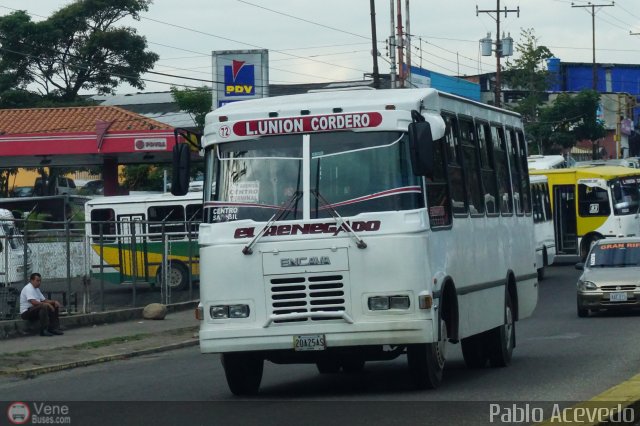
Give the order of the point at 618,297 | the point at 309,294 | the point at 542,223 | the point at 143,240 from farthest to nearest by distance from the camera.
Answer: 1. the point at 542,223
2. the point at 143,240
3. the point at 618,297
4. the point at 309,294

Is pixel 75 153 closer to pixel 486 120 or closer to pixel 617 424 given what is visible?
pixel 486 120

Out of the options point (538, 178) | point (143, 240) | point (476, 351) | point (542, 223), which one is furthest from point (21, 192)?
point (476, 351)

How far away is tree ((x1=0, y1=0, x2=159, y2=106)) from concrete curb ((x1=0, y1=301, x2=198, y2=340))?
3825cm

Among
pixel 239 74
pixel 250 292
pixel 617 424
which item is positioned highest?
pixel 239 74

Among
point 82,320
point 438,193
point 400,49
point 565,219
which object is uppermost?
point 400,49

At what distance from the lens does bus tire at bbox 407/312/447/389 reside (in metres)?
12.6

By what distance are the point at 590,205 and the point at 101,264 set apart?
2150 cm

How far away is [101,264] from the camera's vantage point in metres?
26.7

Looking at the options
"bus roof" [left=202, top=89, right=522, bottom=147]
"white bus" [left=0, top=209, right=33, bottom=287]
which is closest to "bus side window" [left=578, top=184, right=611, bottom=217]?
"white bus" [left=0, top=209, right=33, bottom=287]

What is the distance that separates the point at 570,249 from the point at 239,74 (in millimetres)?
12769

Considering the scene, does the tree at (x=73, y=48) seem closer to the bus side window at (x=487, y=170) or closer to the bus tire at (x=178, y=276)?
the bus tire at (x=178, y=276)

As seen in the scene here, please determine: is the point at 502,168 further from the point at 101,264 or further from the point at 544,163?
the point at 544,163

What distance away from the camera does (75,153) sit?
147 feet

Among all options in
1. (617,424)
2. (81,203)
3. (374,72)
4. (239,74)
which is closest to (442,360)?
(617,424)
